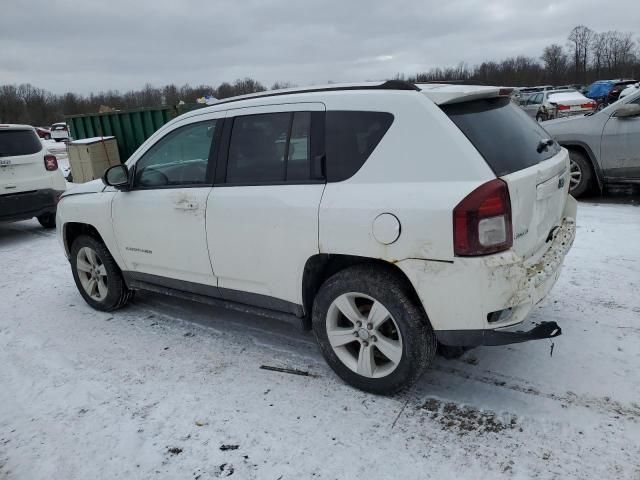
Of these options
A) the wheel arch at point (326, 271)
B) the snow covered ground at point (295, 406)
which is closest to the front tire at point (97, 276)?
the snow covered ground at point (295, 406)

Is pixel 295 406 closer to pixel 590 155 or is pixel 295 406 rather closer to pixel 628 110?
pixel 590 155

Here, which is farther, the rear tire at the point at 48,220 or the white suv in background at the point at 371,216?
the rear tire at the point at 48,220

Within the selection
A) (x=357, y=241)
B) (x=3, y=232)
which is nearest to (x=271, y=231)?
(x=357, y=241)

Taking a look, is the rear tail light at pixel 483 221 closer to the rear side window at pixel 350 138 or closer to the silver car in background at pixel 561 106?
the rear side window at pixel 350 138

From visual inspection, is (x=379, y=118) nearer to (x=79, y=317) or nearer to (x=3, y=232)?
(x=79, y=317)

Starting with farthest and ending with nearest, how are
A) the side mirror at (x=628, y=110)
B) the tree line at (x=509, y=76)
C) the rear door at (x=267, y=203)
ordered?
the tree line at (x=509, y=76) → the side mirror at (x=628, y=110) → the rear door at (x=267, y=203)

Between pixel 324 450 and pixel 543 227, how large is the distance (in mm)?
1812

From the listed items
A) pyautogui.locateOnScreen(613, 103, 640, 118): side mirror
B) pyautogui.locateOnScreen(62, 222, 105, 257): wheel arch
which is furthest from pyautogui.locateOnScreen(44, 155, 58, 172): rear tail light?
pyautogui.locateOnScreen(613, 103, 640, 118): side mirror

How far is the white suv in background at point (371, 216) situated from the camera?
268cm

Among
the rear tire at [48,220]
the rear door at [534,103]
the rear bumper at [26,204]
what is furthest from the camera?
the rear door at [534,103]

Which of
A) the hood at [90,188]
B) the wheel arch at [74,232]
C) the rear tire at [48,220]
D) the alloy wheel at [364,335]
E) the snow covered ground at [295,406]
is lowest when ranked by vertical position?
the snow covered ground at [295,406]

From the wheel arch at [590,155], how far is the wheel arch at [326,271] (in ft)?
19.2

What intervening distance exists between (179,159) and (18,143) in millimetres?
5384

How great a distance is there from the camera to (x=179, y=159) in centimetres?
410
